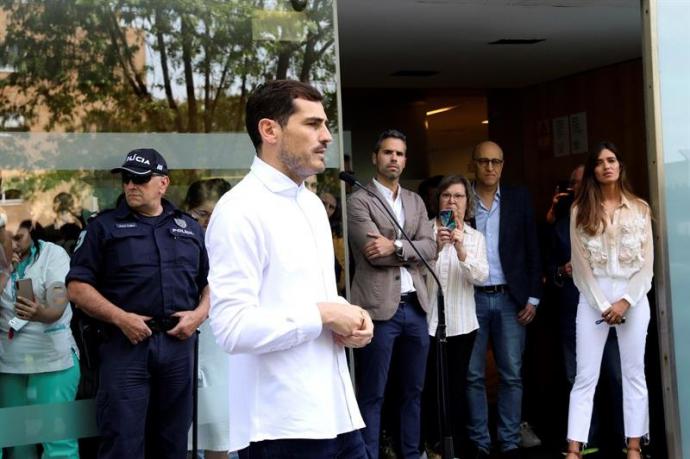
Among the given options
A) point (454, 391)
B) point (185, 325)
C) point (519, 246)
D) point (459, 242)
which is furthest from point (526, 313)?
point (185, 325)

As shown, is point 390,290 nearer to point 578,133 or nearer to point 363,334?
point 363,334

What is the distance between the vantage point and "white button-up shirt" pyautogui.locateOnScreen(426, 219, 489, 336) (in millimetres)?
5895

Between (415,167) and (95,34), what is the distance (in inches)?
261

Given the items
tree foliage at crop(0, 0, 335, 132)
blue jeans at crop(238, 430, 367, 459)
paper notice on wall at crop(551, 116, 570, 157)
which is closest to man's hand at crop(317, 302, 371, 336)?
blue jeans at crop(238, 430, 367, 459)

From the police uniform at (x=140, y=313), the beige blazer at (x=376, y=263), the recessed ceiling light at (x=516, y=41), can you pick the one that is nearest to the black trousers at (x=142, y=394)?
the police uniform at (x=140, y=313)

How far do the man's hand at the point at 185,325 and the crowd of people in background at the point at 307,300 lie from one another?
0.01m

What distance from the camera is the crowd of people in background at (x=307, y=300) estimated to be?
2775mm

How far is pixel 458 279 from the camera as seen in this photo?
595cm

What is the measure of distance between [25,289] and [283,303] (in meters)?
2.41

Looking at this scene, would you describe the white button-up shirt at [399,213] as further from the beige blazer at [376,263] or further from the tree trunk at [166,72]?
the tree trunk at [166,72]

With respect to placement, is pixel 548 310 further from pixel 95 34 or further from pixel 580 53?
pixel 95 34

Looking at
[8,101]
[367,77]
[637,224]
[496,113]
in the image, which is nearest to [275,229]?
[8,101]

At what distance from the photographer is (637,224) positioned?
5715 millimetres

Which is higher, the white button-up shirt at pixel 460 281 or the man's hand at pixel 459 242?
the man's hand at pixel 459 242
